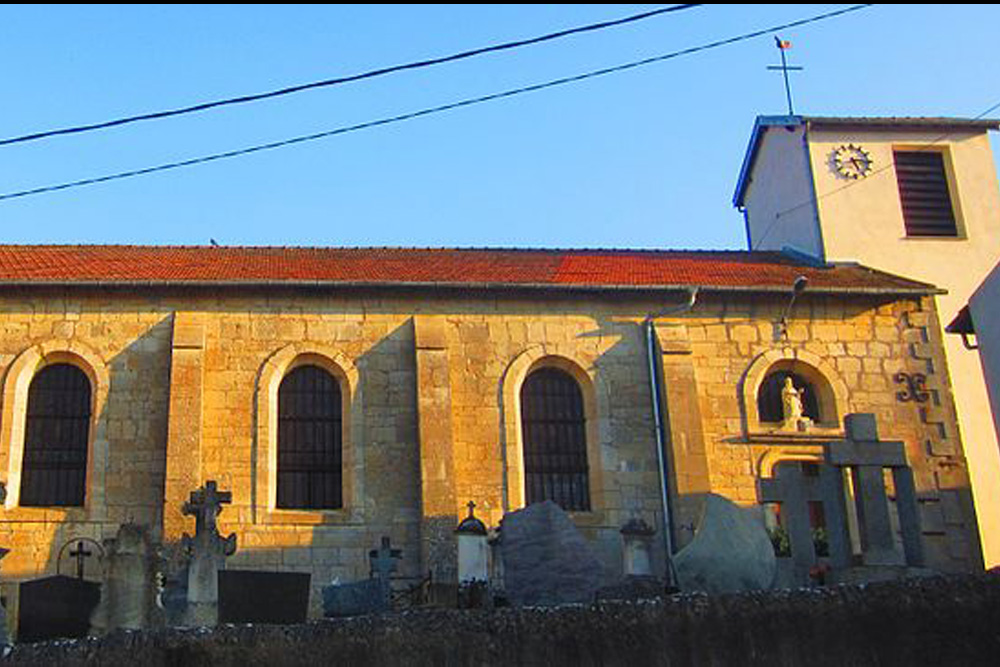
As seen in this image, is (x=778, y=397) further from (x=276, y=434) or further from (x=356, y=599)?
(x=356, y=599)

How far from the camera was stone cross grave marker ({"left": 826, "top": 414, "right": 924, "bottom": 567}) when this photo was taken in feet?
39.1

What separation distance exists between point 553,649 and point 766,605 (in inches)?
60.3

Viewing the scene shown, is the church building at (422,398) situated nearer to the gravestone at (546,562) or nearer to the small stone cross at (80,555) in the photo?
the small stone cross at (80,555)

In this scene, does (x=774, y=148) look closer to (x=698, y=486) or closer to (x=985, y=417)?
(x=985, y=417)

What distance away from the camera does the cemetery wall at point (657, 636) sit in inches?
326

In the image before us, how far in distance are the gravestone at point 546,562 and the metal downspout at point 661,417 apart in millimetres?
4662

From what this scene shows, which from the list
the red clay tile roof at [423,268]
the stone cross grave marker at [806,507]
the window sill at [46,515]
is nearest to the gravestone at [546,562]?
the stone cross grave marker at [806,507]

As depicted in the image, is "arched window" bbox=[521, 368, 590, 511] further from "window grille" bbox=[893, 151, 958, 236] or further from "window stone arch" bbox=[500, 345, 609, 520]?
"window grille" bbox=[893, 151, 958, 236]

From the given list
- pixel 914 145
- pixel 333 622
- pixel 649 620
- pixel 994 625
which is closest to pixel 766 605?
pixel 649 620

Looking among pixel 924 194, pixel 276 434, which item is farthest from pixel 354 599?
pixel 924 194

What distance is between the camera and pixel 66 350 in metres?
18.0

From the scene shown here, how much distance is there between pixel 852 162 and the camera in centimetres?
2369

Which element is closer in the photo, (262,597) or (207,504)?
(262,597)

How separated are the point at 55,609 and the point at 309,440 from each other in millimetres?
6900
